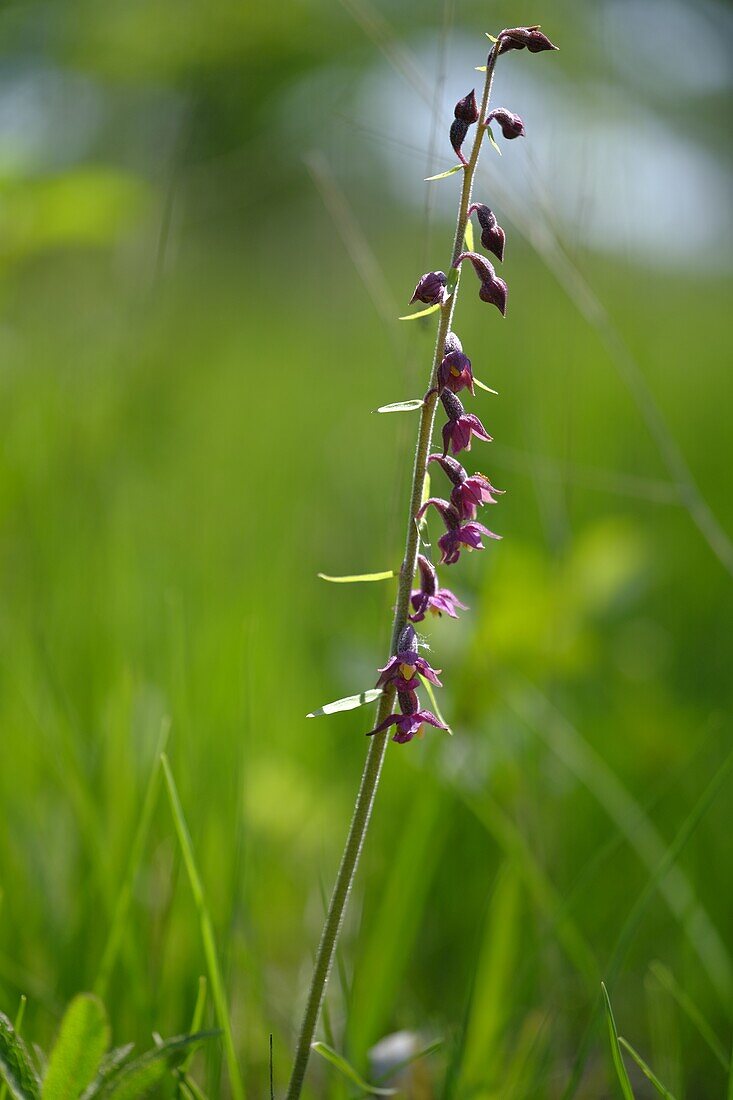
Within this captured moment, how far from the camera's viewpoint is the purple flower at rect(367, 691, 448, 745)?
0.94 metres

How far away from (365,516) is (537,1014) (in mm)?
2810

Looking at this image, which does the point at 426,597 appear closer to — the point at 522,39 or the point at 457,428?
the point at 457,428

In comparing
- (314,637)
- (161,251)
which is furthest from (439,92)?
(314,637)

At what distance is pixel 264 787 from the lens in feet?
6.99

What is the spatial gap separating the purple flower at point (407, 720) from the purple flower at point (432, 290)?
37 cm

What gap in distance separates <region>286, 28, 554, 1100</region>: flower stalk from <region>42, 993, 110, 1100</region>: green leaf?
8.2 inches

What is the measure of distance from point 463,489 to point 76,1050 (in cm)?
69

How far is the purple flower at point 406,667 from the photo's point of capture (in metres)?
0.93

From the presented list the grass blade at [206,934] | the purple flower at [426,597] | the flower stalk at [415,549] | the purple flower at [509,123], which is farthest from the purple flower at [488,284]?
the grass blade at [206,934]

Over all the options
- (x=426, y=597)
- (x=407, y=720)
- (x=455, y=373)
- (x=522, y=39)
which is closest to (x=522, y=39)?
(x=522, y=39)

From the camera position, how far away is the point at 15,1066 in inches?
39.1

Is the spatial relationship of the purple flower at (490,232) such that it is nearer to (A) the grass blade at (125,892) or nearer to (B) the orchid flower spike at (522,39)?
(B) the orchid flower spike at (522,39)

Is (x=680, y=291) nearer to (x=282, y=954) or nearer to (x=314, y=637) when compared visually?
(x=314, y=637)

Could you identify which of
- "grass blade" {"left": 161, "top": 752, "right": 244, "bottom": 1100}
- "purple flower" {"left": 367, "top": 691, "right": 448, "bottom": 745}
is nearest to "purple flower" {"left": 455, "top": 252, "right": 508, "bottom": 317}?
"purple flower" {"left": 367, "top": 691, "right": 448, "bottom": 745}
